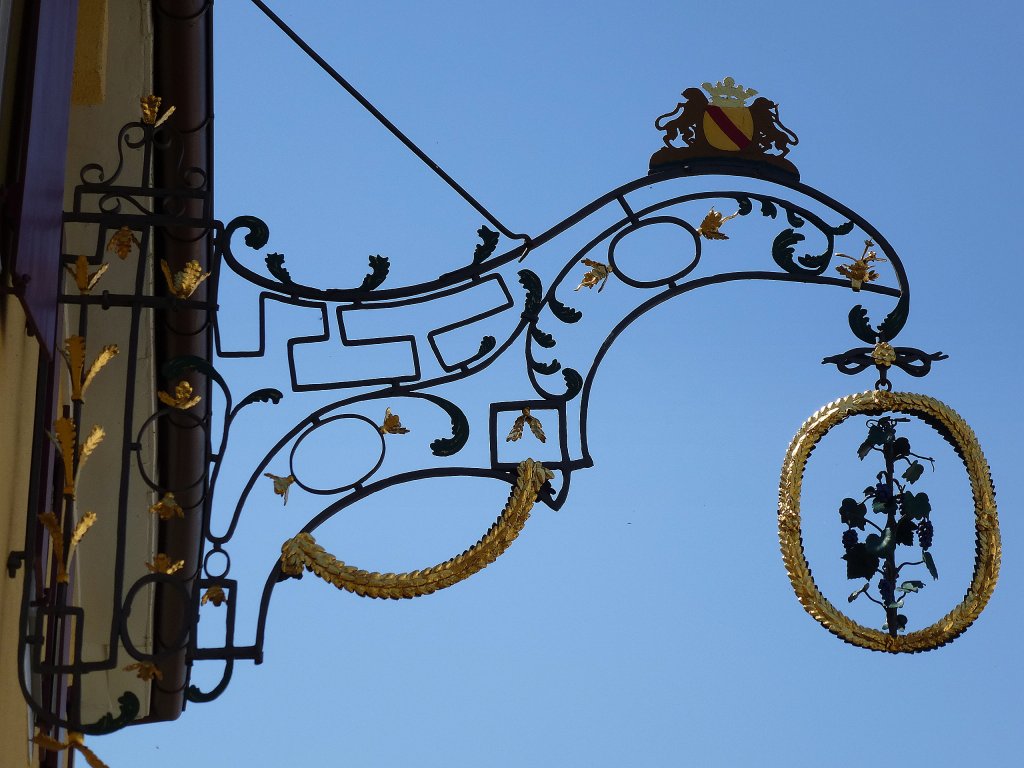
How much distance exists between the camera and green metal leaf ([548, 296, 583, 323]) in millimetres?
4773

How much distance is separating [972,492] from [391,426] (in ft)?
5.68

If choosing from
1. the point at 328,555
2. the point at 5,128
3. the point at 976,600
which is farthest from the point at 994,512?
the point at 5,128

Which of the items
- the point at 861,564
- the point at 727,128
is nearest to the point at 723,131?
the point at 727,128

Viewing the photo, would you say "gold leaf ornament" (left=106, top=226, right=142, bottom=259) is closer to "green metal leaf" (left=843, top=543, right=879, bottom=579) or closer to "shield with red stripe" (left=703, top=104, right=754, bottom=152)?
"shield with red stripe" (left=703, top=104, right=754, bottom=152)

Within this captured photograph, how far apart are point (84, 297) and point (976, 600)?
2.62m

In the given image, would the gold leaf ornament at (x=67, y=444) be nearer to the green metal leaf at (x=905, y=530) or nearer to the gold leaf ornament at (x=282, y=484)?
the gold leaf ornament at (x=282, y=484)

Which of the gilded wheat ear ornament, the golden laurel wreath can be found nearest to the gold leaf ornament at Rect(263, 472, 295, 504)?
the golden laurel wreath

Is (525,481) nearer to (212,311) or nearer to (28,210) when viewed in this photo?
(212,311)

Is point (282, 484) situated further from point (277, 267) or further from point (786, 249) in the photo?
point (786, 249)

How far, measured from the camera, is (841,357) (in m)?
5.01

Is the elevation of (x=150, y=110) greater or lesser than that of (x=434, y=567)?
greater

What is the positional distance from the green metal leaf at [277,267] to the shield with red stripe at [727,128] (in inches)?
53.7

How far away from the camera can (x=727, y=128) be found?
16.7 feet

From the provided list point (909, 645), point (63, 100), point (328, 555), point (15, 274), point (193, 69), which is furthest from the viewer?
point (193, 69)
